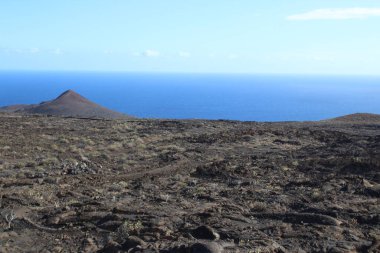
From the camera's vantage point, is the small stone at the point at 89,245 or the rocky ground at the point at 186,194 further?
the rocky ground at the point at 186,194

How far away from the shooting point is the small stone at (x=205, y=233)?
911cm

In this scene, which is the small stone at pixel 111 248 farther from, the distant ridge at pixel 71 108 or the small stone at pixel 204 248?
the distant ridge at pixel 71 108

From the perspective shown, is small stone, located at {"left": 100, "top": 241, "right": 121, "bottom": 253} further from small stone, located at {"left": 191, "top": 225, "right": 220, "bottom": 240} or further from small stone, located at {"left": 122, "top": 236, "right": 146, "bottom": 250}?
small stone, located at {"left": 191, "top": 225, "right": 220, "bottom": 240}

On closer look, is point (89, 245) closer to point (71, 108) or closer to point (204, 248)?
point (204, 248)

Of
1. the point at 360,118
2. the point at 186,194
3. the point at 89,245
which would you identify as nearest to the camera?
the point at 89,245

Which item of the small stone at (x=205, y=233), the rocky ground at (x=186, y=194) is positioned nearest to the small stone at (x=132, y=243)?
the rocky ground at (x=186, y=194)

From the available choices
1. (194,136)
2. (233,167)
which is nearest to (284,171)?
(233,167)

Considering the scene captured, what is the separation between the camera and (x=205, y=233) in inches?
364

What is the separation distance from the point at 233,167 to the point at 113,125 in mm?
15911

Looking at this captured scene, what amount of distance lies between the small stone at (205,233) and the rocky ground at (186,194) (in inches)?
0.8

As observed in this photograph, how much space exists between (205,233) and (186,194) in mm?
3985

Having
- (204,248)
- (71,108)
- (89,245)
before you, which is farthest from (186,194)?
(71,108)

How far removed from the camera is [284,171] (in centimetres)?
1689

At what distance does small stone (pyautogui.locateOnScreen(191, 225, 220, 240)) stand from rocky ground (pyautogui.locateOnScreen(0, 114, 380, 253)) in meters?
0.02
